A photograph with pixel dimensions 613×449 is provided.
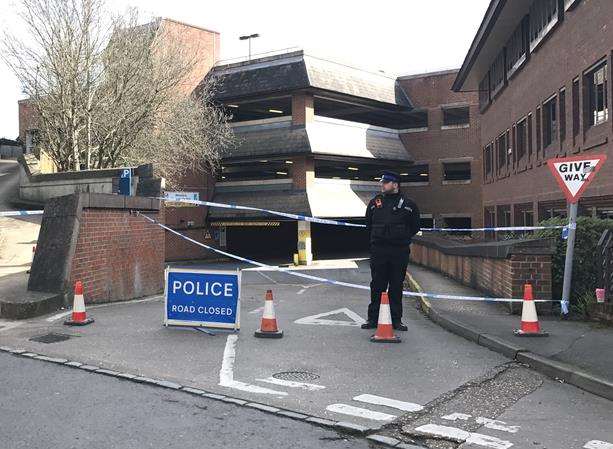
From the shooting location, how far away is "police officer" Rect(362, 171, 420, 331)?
808 cm

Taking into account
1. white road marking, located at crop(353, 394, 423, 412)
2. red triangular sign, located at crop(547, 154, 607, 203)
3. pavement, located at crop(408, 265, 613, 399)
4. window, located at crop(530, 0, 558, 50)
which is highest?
window, located at crop(530, 0, 558, 50)

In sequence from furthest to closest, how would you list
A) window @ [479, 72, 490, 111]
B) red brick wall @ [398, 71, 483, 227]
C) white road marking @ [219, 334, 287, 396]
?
1. red brick wall @ [398, 71, 483, 227]
2. window @ [479, 72, 490, 111]
3. white road marking @ [219, 334, 287, 396]

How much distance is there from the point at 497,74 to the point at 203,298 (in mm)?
22249

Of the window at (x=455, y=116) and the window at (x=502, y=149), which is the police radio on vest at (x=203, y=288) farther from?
the window at (x=455, y=116)

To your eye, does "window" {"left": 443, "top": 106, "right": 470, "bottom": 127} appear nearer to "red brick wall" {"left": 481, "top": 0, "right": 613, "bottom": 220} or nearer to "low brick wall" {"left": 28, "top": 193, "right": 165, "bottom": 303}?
"red brick wall" {"left": 481, "top": 0, "right": 613, "bottom": 220}

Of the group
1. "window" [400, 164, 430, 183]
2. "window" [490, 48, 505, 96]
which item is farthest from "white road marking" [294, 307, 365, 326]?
"window" [400, 164, 430, 183]

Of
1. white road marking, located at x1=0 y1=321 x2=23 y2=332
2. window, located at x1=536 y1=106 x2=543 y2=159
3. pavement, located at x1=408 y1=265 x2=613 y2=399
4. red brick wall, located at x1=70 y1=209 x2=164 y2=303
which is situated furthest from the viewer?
window, located at x1=536 y1=106 x2=543 y2=159

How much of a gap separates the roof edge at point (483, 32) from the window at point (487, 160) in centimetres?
392

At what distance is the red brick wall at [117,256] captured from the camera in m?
10.2

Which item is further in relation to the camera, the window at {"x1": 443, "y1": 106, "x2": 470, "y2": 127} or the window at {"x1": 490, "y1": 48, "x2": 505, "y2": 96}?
the window at {"x1": 443, "y1": 106, "x2": 470, "y2": 127}

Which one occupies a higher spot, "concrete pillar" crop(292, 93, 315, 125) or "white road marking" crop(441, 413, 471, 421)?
"concrete pillar" crop(292, 93, 315, 125)

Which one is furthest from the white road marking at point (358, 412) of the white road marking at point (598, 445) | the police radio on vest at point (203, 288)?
the police radio on vest at point (203, 288)

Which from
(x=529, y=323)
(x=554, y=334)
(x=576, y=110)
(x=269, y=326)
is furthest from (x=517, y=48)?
(x=269, y=326)

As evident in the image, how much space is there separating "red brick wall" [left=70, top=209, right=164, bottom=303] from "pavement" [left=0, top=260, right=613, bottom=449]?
1279 millimetres
